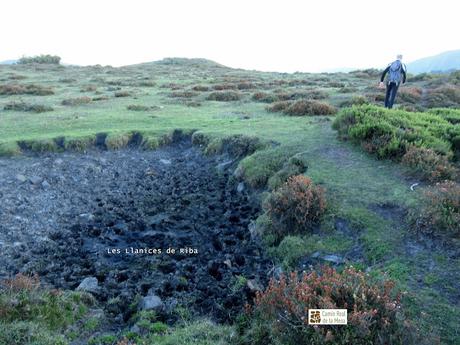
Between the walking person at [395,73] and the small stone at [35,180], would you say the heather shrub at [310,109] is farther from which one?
the small stone at [35,180]

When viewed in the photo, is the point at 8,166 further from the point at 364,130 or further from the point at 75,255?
the point at 364,130

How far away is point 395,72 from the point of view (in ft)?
64.2

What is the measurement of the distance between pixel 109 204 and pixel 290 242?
7.06 m

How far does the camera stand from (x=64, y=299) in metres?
8.57

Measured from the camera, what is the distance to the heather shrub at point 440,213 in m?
8.91

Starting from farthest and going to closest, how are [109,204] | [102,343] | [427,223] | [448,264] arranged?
1. [109,204]
2. [427,223]
3. [448,264]
4. [102,343]

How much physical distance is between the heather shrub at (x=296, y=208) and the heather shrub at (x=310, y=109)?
42.7ft

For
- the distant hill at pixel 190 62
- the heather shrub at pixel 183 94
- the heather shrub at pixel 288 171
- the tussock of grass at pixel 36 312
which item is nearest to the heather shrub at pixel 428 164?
the heather shrub at pixel 288 171

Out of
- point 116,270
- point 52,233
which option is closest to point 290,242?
point 116,270

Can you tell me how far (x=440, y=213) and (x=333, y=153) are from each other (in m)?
5.84

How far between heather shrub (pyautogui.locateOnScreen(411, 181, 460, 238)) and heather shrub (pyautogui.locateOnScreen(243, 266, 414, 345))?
9.04 ft

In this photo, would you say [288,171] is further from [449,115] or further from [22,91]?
[22,91]

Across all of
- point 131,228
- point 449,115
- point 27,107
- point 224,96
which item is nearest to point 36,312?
point 131,228

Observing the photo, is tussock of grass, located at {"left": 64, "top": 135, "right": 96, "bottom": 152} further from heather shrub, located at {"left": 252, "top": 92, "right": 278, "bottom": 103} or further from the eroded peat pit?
heather shrub, located at {"left": 252, "top": 92, "right": 278, "bottom": 103}
